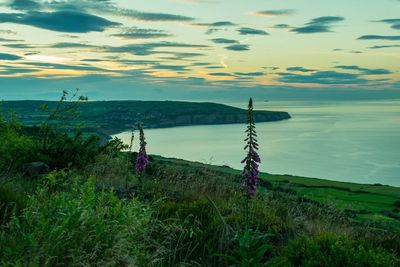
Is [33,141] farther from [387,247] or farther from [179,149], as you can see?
[179,149]

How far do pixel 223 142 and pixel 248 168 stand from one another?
171285 mm

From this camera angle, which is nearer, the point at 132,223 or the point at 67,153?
the point at 132,223

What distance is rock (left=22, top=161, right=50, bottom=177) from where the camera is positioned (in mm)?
12148

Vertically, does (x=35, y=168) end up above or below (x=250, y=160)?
below

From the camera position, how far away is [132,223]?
247 inches

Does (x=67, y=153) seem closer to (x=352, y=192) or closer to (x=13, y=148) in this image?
(x=13, y=148)

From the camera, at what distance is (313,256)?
6844 mm

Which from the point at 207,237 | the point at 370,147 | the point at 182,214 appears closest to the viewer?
the point at 207,237

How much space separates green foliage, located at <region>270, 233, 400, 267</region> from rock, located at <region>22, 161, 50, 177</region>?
25.3 feet

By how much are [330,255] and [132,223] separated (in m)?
3.07

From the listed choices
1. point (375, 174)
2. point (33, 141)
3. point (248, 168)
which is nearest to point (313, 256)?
point (248, 168)

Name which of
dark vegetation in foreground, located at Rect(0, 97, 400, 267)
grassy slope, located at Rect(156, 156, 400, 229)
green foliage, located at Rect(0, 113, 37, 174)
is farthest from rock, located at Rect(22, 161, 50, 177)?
grassy slope, located at Rect(156, 156, 400, 229)

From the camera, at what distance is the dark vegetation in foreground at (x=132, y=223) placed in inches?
217

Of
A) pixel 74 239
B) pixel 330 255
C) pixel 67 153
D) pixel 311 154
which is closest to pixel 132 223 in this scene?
pixel 74 239
